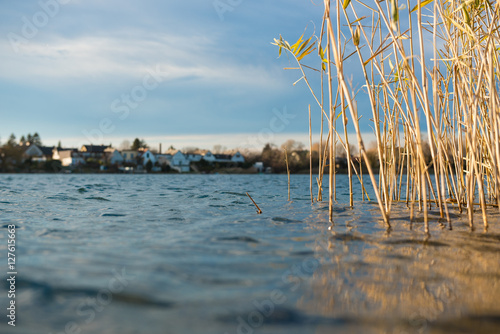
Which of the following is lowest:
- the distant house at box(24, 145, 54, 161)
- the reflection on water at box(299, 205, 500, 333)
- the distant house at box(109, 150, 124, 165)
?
the reflection on water at box(299, 205, 500, 333)

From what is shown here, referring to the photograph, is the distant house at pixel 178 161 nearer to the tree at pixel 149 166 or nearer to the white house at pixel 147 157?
the white house at pixel 147 157

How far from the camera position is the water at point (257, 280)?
1.84m

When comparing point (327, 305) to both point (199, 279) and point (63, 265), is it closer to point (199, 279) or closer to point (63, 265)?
point (199, 279)

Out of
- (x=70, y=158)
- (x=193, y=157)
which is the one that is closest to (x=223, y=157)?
(x=193, y=157)

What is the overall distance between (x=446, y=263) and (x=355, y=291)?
1.01m

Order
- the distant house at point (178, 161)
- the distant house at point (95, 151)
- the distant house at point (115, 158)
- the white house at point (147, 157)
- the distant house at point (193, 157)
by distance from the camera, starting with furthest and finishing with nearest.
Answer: the distant house at point (95, 151), the distant house at point (193, 157), the distant house at point (178, 161), the white house at point (147, 157), the distant house at point (115, 158)

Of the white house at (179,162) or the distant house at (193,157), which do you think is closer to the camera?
the white house at (179,162)

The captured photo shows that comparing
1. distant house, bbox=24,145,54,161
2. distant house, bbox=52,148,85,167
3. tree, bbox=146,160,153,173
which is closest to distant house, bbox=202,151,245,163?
tree, bbox=146,160,153,173

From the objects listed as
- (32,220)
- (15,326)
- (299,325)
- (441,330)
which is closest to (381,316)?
(441,330)

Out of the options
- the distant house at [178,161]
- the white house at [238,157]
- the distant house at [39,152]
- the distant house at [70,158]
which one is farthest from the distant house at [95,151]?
the white house at [238,157]

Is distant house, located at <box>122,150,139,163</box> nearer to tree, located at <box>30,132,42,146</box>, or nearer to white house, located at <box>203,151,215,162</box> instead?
white house, located at <box>203,151,215,162</box>

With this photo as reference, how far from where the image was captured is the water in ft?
6.03

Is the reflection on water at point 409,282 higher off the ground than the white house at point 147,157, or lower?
lower

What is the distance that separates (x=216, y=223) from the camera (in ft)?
16.2
